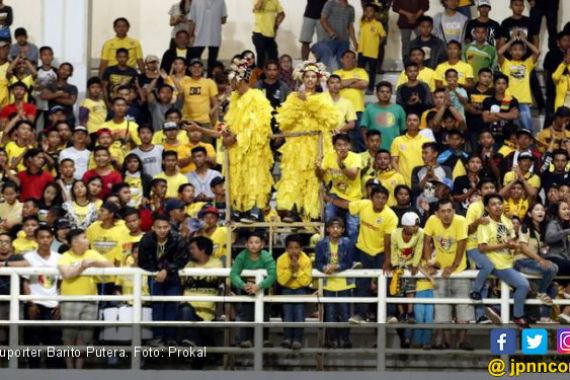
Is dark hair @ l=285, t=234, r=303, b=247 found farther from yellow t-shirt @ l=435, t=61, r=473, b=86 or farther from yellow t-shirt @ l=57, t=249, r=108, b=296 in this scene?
yellow t-shirt @ l=435, t=61, r=473, b=86

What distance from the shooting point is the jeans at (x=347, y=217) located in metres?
23.2

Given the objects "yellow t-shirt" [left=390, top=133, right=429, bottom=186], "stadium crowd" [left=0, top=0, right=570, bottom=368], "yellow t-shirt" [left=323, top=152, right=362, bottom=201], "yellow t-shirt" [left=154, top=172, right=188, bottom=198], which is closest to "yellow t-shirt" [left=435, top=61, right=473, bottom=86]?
"stadium crowd" [left=0, top=0, right=570, bottom=368]

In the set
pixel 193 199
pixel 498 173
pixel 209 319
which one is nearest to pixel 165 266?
pixel 209 319

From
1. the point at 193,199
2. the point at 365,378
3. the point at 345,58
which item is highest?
the point at 345,58

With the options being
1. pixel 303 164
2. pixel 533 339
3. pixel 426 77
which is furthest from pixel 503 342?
pixel 426 77

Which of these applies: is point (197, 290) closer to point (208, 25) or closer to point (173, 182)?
point (173, 182)

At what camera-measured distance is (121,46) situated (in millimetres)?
28578

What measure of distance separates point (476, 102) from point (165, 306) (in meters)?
6.15

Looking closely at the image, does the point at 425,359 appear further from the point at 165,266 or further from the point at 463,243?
the point at 165,266

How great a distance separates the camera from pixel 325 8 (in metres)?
28.4

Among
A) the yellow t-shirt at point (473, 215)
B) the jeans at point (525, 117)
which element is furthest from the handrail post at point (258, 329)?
the jeans at point (525, 117)

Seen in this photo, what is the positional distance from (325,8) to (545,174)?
470 centimetres

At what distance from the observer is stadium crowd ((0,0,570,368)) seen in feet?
72.4

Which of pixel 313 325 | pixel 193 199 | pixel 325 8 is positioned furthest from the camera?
pixel 325 8
